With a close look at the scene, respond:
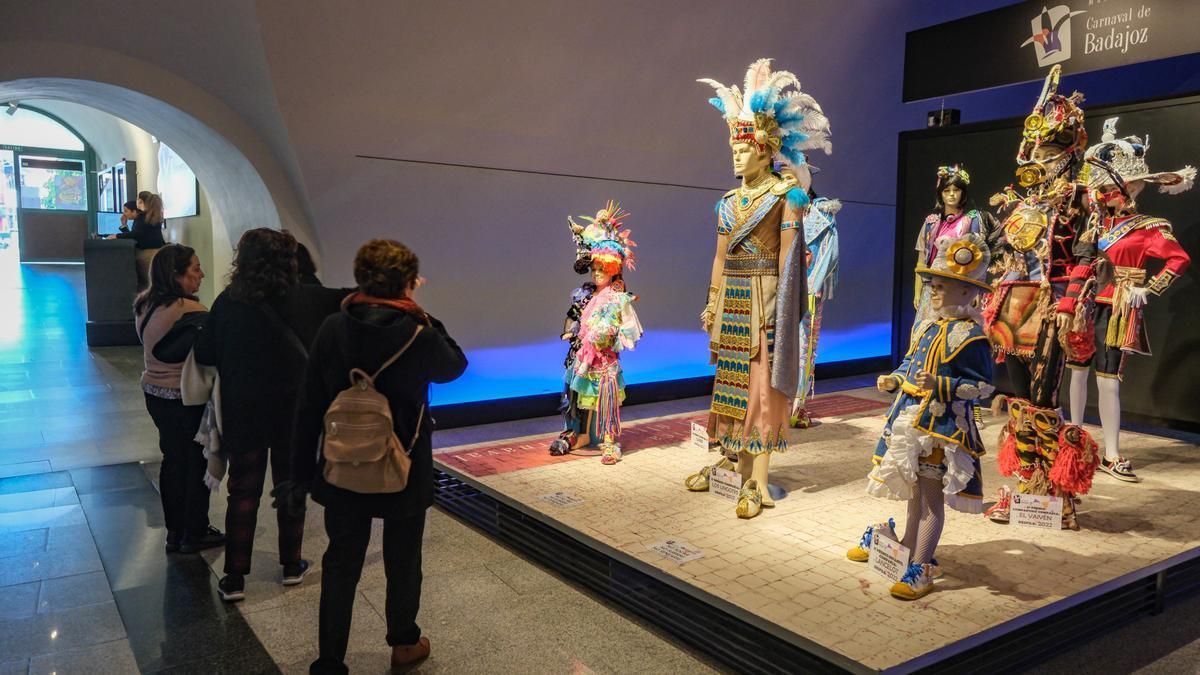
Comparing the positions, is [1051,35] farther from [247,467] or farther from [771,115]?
[247,467]

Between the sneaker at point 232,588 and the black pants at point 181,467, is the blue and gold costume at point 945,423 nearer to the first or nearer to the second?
the sneaker at point 232,588

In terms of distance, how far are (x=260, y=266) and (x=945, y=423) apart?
2.76 metres

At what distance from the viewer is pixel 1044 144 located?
4117 millimetres

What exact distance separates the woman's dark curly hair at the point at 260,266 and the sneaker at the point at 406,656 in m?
1.49

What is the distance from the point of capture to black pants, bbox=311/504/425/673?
2.74m

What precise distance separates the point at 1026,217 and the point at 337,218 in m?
4.41

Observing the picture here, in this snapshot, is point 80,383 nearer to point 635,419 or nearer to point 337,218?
point 337,218

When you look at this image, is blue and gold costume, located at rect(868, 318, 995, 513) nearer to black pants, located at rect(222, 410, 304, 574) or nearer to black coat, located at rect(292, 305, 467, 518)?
black coat, located at rect(292, 305, 467, 518)

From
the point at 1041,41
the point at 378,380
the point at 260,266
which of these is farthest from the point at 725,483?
the point at 1041,41

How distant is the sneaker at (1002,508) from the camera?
4117 millimetres

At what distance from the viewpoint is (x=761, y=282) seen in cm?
417

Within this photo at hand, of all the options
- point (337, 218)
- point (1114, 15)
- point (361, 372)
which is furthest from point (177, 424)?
point (1114, 15)

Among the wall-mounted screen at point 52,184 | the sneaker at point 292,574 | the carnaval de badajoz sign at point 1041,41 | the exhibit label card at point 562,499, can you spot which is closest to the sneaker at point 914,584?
the exhibit label card at point 562,499

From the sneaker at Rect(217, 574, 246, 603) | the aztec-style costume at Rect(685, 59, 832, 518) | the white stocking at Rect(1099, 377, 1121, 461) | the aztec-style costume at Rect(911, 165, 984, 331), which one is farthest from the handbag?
the white stocking at Rect(1099, 377, 1121, 461)
